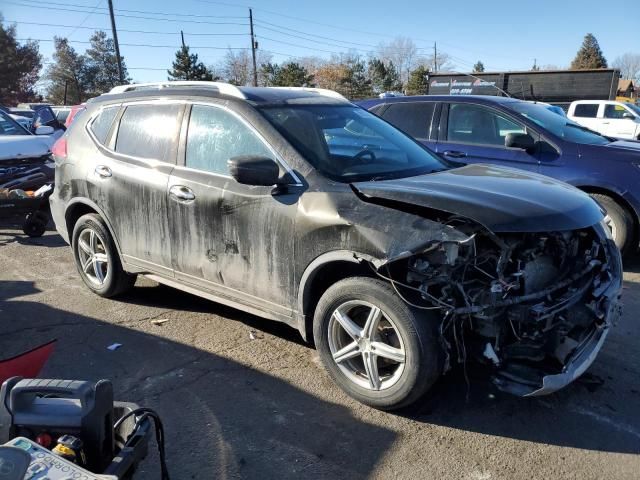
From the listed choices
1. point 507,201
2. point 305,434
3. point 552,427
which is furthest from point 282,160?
point 552,427

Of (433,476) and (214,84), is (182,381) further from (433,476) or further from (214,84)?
(214,84)

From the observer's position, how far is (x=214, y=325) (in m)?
4.46

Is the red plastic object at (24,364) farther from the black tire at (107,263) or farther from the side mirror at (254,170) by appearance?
the black tire at (107,263)

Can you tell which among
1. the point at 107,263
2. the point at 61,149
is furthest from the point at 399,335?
the point at 61,149

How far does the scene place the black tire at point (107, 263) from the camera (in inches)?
189

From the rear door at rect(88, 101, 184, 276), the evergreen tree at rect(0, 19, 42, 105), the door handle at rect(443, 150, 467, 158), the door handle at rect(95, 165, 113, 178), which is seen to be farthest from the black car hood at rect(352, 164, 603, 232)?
the evergreen tree at rect(0, 19, 42, 105)

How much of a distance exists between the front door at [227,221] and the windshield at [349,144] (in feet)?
0.89

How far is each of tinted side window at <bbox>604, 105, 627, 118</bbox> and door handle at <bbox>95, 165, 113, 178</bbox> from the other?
18455 mm

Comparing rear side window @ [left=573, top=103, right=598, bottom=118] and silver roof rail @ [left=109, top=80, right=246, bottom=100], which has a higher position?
silver roof rail @ [left=109, top=80, right=246, bottom=100]

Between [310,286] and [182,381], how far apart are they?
1117 mm

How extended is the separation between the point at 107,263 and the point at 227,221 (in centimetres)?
181

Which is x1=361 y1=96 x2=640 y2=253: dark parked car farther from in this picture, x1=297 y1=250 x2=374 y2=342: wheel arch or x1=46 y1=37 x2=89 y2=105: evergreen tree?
x1=46 y1=37 x2=89 y2=105: evergreen tree

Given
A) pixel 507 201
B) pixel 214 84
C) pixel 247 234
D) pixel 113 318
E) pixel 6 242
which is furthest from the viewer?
pixel 6 242

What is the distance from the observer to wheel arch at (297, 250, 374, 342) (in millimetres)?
3113
